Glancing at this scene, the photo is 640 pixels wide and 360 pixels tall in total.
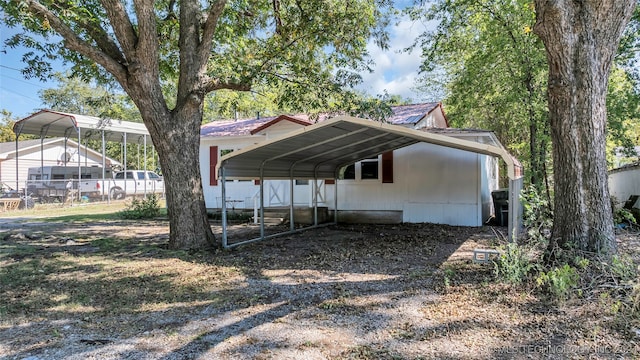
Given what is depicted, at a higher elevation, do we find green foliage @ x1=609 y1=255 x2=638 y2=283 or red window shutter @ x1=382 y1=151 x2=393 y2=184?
red window shutter @ x1=382 y1=151 x2=393 y2=184

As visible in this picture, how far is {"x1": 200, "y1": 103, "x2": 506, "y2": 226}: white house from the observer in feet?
32.3

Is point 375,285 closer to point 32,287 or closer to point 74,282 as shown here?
point 74,282

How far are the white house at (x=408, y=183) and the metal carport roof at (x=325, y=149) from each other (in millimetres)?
818

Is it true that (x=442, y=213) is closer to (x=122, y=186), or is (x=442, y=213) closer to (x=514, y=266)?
(x=514, y=266)

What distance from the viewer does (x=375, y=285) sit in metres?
4.76

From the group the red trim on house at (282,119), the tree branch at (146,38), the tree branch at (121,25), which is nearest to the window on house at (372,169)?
the red trim on house at (282,119)

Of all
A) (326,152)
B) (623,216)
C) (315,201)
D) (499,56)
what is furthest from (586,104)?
(499,56)

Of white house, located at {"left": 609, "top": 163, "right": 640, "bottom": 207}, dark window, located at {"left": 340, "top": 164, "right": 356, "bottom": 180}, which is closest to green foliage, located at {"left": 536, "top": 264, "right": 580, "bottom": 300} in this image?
dark window, located at {"left": 340, "top": 164, "right": 356, "bottom": 180}

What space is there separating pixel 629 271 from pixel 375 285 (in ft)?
8.63

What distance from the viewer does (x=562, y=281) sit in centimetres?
373

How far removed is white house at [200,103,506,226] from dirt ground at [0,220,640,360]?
3.27 m

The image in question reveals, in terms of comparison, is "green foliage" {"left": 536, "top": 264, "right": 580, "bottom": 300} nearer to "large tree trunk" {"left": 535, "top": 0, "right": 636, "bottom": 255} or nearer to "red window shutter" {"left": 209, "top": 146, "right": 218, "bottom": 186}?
"large tree trunk" {"left": 535, "top": 0, "right": 636, "bottom": 255}

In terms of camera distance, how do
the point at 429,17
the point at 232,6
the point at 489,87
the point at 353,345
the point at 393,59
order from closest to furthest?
the point at 353,345, the point at 232,6, the point at 429,17, the point at 489,87, the point at 393,59

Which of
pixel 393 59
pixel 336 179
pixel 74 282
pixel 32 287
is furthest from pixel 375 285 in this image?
pixel 393 59
